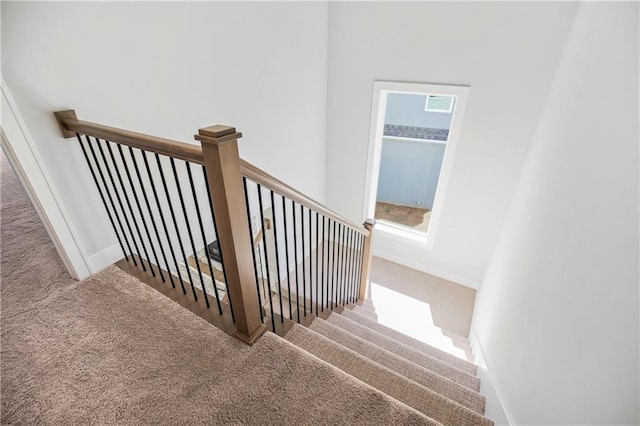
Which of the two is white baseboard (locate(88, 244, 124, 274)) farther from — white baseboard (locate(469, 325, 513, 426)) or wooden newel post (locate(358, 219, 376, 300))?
white baseboard (locate(469, 325, 513, 426))

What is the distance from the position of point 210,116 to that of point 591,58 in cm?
268

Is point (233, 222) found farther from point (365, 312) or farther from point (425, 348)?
point (365, 312)

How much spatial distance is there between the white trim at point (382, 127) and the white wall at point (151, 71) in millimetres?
997

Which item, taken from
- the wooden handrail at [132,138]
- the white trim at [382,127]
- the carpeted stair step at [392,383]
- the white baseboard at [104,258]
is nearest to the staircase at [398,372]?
the carpeted stair step at [392,383]

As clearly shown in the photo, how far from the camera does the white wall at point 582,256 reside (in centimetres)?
112

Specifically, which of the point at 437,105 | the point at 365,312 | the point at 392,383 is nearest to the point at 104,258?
the point at 392,383

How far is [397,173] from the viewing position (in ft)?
17.0

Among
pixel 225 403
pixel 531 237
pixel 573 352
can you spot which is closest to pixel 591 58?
pixel 531 237

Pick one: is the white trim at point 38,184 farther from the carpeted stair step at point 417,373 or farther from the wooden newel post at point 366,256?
the wooden newel post at point 366,256

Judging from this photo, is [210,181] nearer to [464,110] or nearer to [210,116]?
[210,116]

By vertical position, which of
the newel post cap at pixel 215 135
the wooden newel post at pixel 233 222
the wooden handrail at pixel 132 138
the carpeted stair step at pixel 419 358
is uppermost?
the newel post cap at pixel 215 135

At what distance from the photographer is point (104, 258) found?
1.83 metres

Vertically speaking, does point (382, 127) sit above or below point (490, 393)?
above

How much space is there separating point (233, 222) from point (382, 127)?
10.6ft
